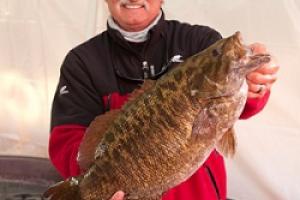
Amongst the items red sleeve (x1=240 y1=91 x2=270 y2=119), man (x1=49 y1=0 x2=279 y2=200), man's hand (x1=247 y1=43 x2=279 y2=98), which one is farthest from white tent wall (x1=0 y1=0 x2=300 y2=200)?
man's hand (x1=247 y1=43 x2=279 y2=98)

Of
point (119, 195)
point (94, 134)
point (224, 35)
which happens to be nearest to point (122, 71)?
point (94, 134)

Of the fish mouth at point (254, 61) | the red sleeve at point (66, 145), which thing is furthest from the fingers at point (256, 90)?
the red sleeve at point (66, 145)

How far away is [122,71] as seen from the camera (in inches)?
60.1

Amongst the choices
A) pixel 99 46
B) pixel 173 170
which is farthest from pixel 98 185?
pixel 99 46

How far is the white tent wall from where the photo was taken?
87.5 inches

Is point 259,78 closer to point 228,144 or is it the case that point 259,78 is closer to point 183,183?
point 228,144

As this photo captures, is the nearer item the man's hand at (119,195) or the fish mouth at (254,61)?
the fish mouth at (254,61)

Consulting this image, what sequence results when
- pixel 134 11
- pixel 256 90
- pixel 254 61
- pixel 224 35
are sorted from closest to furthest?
pixel 254 61 → pixel 256 90 → pixel 134 11 → pixel 224 35

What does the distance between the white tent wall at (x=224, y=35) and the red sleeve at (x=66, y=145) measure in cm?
97

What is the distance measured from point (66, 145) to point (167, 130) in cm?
40

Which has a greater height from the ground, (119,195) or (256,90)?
(256,90)

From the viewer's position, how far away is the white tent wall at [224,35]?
2.22 meters

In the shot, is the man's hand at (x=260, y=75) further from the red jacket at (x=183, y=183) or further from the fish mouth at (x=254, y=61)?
the red jacket at (x=183, y=183)

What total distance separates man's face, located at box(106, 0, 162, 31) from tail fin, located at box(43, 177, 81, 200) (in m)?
0.45
